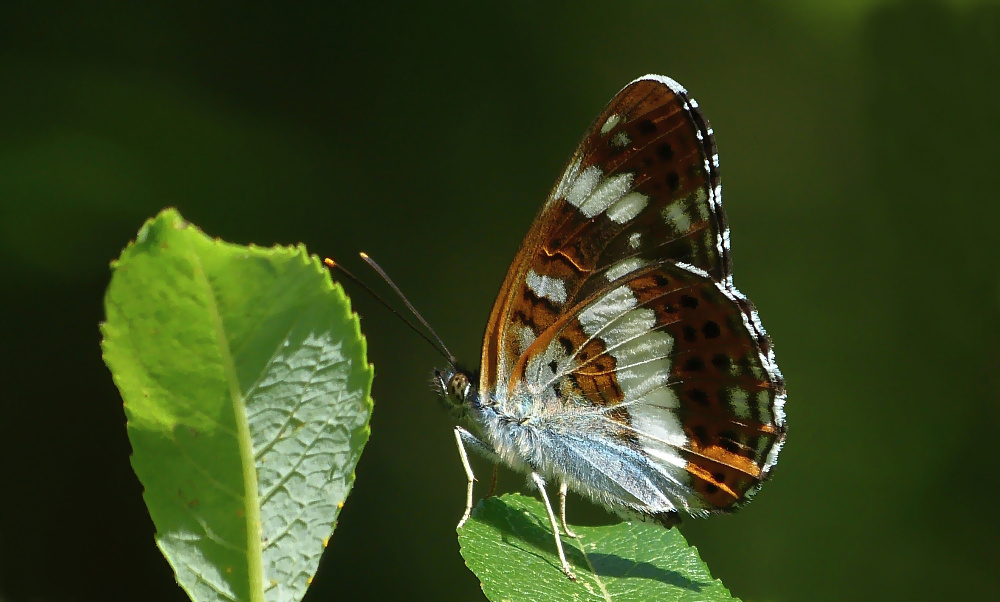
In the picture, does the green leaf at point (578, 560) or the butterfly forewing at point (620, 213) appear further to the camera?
the butterfly forewing at point (620, 213)

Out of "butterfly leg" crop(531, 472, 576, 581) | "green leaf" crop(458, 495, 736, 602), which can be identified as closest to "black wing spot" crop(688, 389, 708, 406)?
"butterfly leg" crop(531, 472, 576, 581)

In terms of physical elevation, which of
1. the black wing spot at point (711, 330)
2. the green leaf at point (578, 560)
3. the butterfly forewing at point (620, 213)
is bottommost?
the green leaf at point (578, 560)

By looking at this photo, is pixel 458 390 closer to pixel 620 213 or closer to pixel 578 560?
pixel 620 213

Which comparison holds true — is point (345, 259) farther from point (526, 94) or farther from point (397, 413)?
point (526, 94)

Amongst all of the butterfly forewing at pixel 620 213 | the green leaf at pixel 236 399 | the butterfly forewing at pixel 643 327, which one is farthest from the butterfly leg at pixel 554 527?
the green leaf at pixel 236 399

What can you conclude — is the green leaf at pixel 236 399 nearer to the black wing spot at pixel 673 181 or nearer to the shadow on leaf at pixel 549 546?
the shadow on leaf at pixel 549 546

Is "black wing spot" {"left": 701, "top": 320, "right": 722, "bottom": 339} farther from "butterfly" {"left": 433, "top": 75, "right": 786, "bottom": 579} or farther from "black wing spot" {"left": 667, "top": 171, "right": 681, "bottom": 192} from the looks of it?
"black wing spot" {"left": 667, "top": 171, "right": 681, "bottom": 192}
